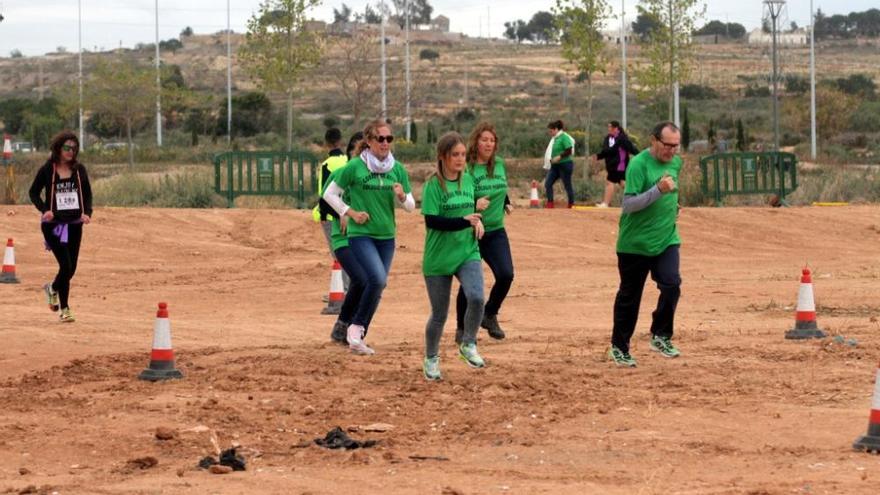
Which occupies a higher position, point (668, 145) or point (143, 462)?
point (668, 145)

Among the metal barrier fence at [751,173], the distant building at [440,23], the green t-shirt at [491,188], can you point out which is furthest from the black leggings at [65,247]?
the distant building at [440,23]

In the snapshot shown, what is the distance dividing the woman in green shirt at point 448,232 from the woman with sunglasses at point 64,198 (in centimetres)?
489

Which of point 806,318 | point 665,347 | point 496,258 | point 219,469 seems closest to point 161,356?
point 496,258

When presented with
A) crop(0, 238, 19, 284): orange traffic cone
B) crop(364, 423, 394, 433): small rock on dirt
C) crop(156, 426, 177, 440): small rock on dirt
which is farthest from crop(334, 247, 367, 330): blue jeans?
crop(0, 238, 19, 284): orange traffic cone

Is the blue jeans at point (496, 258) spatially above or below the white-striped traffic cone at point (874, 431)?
above

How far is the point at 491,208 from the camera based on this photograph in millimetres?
13086

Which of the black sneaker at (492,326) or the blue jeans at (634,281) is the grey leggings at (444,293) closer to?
the blue jeans at (634,281)

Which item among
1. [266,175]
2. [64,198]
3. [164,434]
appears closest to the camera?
[164,434]

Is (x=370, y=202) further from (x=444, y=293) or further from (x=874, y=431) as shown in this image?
(x=874, y=431)

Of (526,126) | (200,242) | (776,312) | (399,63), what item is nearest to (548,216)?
(200,242)

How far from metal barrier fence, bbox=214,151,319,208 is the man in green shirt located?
18.4 m

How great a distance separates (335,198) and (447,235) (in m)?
1.48

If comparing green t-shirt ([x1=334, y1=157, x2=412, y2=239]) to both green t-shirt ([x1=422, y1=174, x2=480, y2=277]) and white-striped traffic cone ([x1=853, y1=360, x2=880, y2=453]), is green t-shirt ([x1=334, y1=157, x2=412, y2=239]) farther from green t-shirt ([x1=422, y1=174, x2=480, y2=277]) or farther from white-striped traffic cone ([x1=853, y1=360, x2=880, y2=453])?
white-striped traffic cone ([x1=853, y1=360, x2=880, y2=453])

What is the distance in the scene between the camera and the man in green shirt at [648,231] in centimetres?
1188
